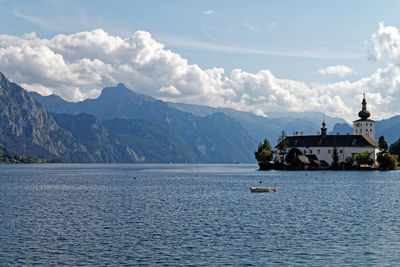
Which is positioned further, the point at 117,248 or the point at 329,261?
the point at 117,248

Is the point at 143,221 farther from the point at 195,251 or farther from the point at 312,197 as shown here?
the point at 312,197

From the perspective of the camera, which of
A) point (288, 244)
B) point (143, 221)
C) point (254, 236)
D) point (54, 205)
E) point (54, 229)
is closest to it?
point (288, 244)

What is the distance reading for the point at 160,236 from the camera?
55875mm

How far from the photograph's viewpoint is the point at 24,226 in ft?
209

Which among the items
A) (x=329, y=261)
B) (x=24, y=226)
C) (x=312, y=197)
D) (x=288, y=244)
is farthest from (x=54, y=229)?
(x=312, y=197)

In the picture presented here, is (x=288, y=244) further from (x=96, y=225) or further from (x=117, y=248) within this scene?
(x=96, y=225)

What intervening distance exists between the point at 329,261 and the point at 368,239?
12111 mm

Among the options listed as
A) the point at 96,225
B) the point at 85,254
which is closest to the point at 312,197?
the point at 96,225

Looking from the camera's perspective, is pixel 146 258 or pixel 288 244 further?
pixel 288 244

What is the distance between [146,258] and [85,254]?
593cm

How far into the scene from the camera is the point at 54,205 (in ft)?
298

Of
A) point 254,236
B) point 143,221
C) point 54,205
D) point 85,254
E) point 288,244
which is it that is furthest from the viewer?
point 54,205

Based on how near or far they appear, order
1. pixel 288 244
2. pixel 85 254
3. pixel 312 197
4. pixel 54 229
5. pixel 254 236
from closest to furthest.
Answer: pixel 85 254 < pixel 288 244 < pixel 254 236 < pixel 54 229 < pixel 312 197

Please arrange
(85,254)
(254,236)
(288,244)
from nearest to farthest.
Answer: (85,254), (288,244), (254,236)
